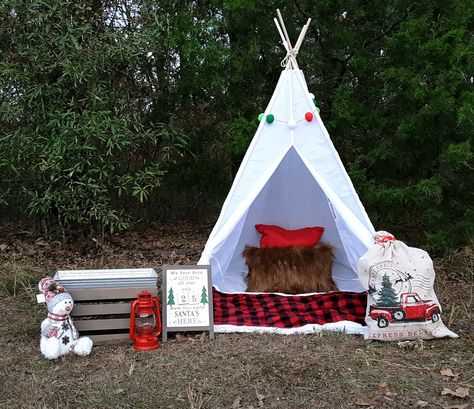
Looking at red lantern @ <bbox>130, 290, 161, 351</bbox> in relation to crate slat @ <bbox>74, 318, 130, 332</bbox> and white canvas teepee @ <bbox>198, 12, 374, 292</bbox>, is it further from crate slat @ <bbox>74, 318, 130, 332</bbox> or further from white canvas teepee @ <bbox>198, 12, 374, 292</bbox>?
white canvas teepee @ <bbox>198, 12, 374, 292</bbox>

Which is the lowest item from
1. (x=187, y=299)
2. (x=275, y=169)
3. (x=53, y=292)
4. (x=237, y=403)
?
(x=237, y=403)

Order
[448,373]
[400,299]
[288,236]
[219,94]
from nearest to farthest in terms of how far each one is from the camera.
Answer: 1. [448,373]
2. [400,299]
3. [288,236]
4. [219,94]

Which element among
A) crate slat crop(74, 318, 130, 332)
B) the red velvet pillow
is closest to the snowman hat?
crate slat crop(74, 318, 130, 332)

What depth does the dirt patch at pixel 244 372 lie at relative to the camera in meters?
2.54

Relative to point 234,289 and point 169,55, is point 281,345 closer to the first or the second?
point 234,289

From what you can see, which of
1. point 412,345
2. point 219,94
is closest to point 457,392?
point 412,345

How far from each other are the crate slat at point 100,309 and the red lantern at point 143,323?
92mm

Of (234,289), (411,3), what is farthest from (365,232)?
(411,3)

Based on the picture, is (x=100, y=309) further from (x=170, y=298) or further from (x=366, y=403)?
(x=366, y=403)

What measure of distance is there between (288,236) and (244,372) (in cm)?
193

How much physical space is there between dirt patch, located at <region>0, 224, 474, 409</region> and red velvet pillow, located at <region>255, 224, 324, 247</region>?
47.2 inches

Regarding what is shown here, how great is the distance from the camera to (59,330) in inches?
119

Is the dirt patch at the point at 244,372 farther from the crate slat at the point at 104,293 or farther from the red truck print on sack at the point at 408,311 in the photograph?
the crate slat at the point at 104,293

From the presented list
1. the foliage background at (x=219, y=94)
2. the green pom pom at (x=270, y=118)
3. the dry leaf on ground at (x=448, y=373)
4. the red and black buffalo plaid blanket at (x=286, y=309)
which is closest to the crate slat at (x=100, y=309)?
the red and black buffalo plaid blanket at (x=286, y=309)
